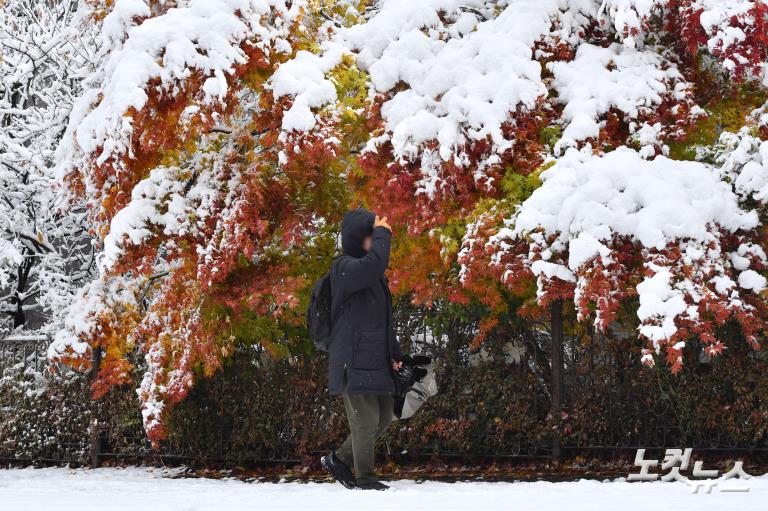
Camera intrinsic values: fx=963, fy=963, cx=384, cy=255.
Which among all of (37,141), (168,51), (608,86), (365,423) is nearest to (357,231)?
(365,423)

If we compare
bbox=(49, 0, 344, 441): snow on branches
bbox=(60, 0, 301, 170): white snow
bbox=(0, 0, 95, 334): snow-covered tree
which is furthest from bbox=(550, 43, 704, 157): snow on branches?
bbox=(0, 0, 95, 334): snow-covered tree

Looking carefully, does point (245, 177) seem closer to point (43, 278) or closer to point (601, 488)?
point (601, 488)

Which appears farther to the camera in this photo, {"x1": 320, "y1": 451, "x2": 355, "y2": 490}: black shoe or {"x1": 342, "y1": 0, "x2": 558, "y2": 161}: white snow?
{"x1": 342, "y1": 0, "x2": 558, "y2": 161}: white snow

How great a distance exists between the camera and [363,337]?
583cm

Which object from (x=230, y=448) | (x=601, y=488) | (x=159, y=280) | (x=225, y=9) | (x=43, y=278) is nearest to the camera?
(x=601, y=488)

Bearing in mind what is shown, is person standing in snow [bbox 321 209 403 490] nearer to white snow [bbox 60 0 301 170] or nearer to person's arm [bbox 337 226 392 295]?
person's arm [bbox 337 226 392 295]

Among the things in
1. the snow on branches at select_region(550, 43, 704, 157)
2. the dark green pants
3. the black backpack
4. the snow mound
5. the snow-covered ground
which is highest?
the snow on branches at select_region(550, 43, 704, 157)

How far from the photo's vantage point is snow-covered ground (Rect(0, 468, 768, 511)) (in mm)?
5211

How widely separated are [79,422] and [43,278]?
280 cm

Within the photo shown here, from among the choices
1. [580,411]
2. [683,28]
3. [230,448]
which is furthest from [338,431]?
[683,28]

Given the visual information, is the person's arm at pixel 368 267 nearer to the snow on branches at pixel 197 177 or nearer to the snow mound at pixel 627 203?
the snow mound at pixel 627 203

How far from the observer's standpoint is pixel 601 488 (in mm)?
6039

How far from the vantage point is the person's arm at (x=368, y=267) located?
5.75 metres

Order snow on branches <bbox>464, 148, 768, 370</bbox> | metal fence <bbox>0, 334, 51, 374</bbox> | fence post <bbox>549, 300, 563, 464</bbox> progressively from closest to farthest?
snow on branches <bbox>464, 148, 768, 370</bbox> < fence post <bbox>549, 300, 563, 464</bbox> < metal fence <bbox>0, 334, 51, 374</bbox>
